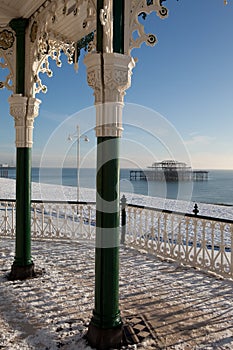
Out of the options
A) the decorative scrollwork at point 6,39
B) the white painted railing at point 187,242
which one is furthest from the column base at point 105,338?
the decorative scrollwork at point 6,39

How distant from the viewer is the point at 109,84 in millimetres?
2662

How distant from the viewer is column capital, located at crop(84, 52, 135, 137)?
103 inches

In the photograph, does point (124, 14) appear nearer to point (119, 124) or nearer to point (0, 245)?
point (119, 124)

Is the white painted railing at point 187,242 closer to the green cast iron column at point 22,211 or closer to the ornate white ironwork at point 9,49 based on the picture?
the green cast iron column at point 22,211

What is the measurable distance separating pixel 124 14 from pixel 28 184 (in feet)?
9.08

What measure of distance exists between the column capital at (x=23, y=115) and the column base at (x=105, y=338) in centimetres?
279

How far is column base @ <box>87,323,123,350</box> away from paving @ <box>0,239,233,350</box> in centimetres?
9

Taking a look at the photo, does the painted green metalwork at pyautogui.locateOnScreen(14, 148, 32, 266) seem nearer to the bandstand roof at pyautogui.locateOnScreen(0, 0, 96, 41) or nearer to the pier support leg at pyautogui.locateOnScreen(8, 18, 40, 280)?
the pier support leg at pyautogui.locateOnScreen(8, 18, 40, 280)

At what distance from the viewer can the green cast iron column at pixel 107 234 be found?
2.70 metres

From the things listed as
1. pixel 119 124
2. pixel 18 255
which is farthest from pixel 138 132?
pixel 18 255

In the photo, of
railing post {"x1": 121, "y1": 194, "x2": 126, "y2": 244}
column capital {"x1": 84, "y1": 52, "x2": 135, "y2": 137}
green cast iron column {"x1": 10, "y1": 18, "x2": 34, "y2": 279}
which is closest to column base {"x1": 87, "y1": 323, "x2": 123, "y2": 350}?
column capital {"x1": 84, "y1": 52, "x2": 135, "y2": 137}

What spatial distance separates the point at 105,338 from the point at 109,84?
7.71ft

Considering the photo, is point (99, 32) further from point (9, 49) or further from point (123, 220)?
point (123, 220)

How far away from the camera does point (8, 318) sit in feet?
10.6
